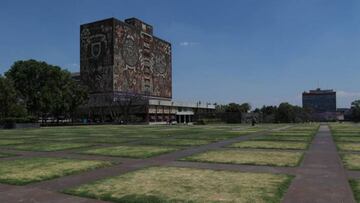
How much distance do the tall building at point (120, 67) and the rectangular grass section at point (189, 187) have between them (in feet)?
331

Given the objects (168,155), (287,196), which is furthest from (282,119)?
(287,196)

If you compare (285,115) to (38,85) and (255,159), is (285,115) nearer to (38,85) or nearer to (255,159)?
(38,85)

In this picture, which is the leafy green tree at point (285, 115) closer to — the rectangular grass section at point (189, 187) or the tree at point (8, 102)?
the tree at point (8, 102)

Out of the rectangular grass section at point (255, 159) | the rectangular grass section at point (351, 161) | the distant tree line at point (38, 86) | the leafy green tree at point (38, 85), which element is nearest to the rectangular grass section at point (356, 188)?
the rectangular grass section at point (351, 161)

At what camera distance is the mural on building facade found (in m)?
114

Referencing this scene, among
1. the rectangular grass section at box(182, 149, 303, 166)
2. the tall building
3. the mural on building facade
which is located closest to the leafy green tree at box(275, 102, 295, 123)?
the tall building

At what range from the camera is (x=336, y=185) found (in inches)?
370

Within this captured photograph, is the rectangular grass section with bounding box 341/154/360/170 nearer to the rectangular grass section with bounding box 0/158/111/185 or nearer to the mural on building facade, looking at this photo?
the rectangular grass section with bounding box 0/158/111/185

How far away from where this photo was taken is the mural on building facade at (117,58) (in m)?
114

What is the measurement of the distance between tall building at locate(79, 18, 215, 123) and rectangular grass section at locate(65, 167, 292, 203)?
10075cm

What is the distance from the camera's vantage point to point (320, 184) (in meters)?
9.54

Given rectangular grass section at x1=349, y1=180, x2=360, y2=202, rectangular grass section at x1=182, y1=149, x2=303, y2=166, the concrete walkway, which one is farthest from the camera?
rectangular grass section at x1=182, y1=149, x2=303, y2=166

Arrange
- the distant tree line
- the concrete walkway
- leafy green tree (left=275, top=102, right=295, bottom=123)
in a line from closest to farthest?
1. the concrete walkway
2. the distant tree line
3. leafy green tree (left=275, top=102, right=295, bottom=123)

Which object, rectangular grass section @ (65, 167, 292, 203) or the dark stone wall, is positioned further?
the dark stone wall
